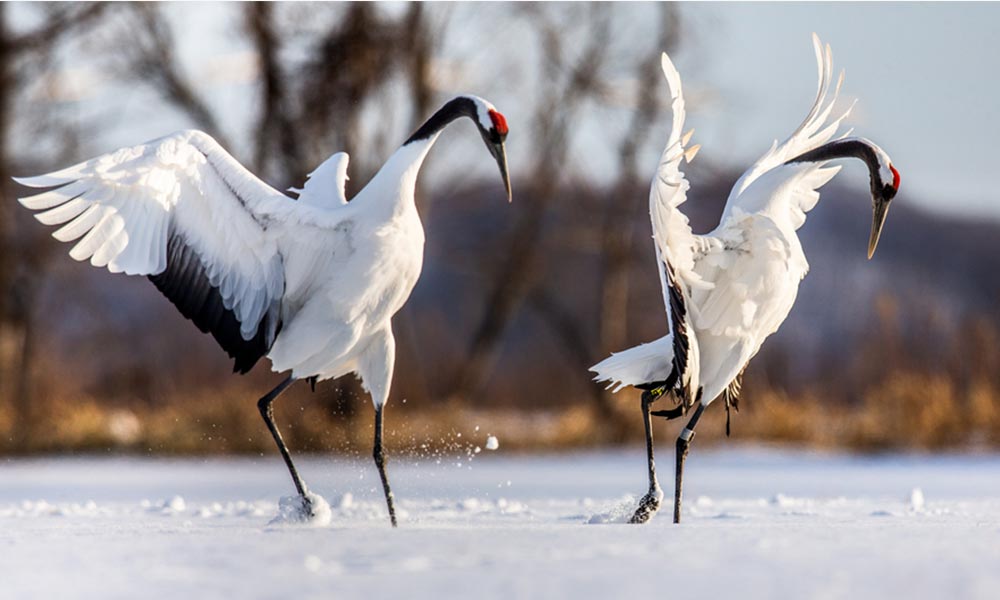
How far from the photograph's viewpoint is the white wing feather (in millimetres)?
5855

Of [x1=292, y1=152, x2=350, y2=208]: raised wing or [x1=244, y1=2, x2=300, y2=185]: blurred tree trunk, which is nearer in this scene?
[x1=292, y1=152, x2=350, y2=208]: raised wing

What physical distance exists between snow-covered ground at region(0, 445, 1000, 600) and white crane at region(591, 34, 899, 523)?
607mm

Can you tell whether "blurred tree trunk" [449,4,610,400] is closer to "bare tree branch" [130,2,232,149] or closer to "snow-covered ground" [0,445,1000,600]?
"bare tree branch" [130,2,232,149]

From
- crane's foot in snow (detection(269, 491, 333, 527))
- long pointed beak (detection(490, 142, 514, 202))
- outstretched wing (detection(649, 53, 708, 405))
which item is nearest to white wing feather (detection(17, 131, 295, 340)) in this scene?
long pointed beak (detection(490, 142, 514, 202))

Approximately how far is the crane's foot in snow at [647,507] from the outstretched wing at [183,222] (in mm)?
1875

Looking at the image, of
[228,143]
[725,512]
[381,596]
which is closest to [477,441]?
[228,143]

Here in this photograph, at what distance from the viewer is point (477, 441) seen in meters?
13.0


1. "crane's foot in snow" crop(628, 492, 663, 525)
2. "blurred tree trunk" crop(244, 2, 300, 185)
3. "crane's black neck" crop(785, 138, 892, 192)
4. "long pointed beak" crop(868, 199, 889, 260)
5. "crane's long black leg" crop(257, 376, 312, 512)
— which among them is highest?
"blurred tree trunk" crop(244, 2, 300, 185)

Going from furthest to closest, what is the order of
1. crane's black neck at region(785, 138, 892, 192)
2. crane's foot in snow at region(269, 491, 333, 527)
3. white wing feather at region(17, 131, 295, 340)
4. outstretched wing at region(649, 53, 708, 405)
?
crane's black neck at region(785, 138, 892, 192) < crane's foot in snow at region(269, 491, 333, 527) < white wing feather at region(17, 131, 295, 340) < outstretched wing at region(649, 53, 708, 405)

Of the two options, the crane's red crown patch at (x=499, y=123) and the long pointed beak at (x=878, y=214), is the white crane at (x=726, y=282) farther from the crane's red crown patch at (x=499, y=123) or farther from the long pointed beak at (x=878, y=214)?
Result: the crane's red crown patch at (x=499, y=123)

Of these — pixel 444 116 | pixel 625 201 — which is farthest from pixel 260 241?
pixel 625 201

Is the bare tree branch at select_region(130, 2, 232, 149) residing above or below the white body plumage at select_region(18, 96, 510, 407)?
above

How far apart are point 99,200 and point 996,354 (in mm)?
9198

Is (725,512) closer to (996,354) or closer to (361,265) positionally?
(361,265)
